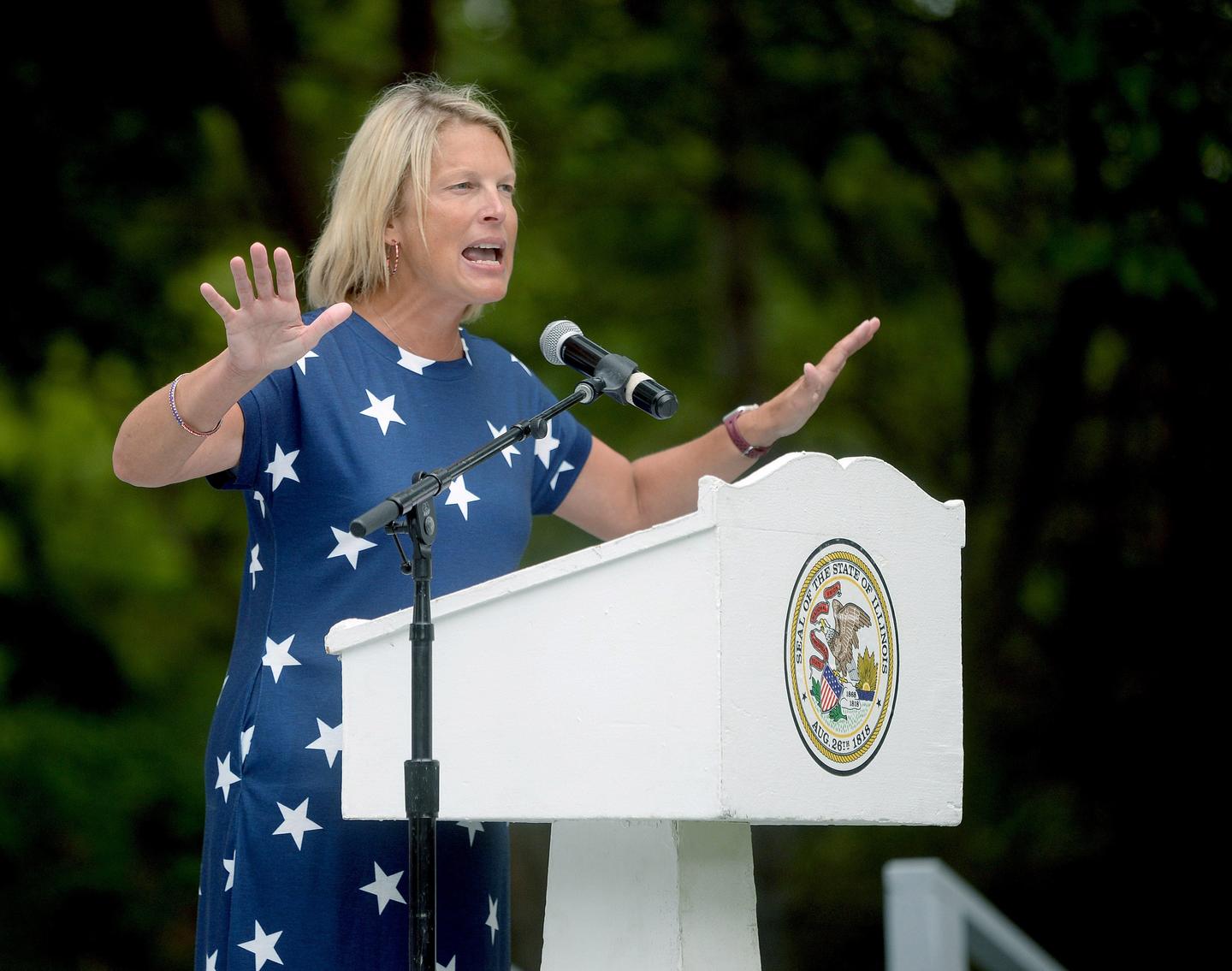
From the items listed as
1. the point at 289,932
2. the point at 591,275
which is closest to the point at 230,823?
the point at 289,932

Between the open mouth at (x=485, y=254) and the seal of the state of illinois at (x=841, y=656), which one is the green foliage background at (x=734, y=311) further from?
the seal of the state of illinois at (x=841, y=656)

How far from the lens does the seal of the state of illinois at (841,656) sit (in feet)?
5.03

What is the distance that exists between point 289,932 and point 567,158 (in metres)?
4.76

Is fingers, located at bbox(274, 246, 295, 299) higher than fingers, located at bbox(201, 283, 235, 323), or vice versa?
fingers, located at bbox(274, 246, 295, 299)

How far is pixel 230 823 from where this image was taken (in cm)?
199

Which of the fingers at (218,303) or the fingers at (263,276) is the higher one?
the fingers at (263,276)

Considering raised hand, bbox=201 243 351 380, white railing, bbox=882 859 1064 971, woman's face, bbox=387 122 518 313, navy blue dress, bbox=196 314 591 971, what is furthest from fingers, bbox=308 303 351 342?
white railing, bbox=882 859 1064 971

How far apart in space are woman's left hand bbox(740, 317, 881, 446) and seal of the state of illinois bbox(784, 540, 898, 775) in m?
0.65

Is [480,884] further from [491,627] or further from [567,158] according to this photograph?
[567,158]

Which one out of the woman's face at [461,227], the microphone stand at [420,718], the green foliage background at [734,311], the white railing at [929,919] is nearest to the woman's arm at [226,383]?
the microphone stand at [420,718]

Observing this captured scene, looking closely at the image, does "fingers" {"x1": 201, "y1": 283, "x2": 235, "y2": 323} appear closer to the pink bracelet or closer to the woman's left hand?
the pink bracelet

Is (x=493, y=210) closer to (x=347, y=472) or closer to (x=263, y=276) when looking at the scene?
(x=347, y=472)

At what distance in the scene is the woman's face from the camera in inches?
84.5

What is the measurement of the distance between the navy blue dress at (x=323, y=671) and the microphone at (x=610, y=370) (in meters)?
0.19
